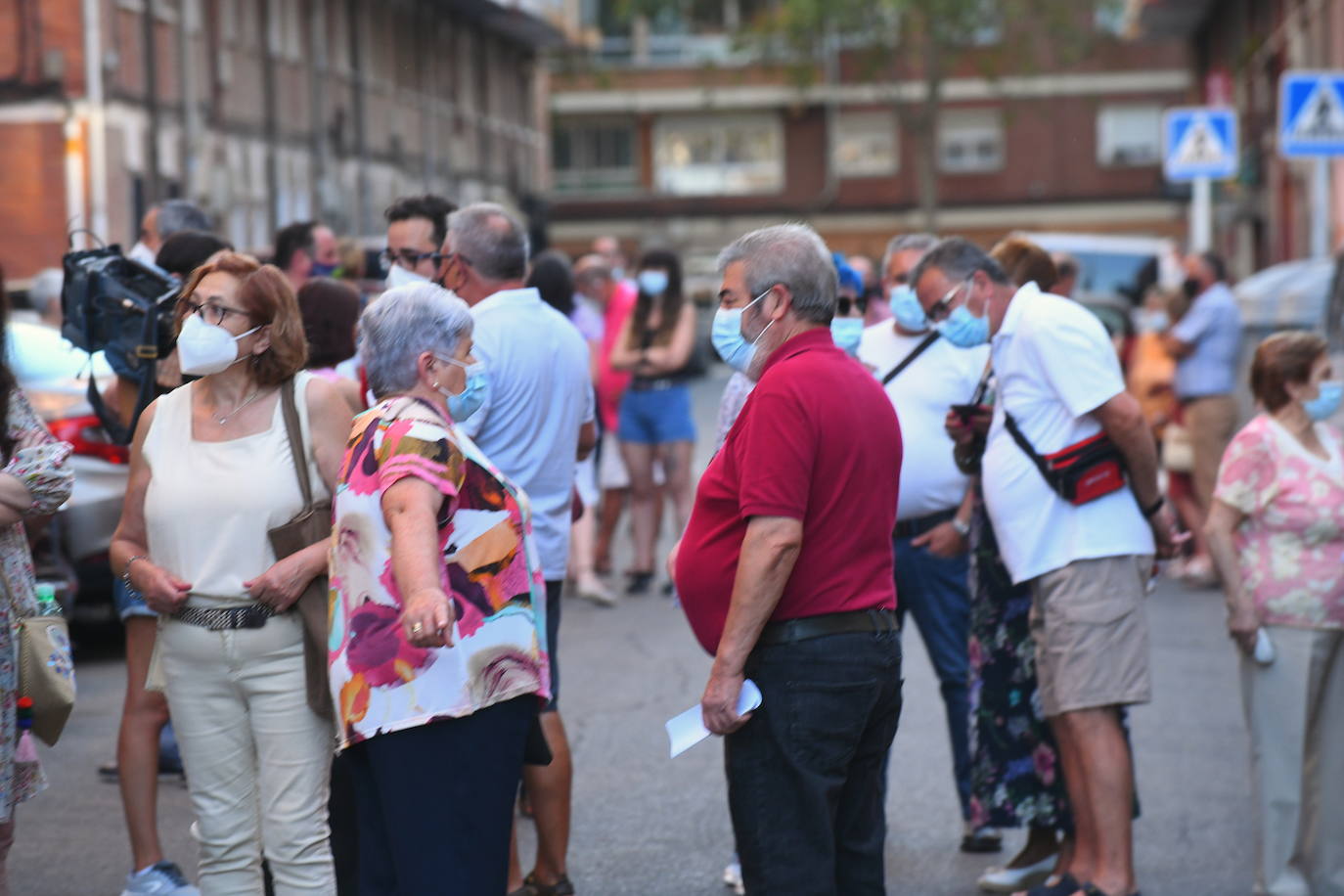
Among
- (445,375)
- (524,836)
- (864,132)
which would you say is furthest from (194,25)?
(864,132)

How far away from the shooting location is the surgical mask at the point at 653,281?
12203mm

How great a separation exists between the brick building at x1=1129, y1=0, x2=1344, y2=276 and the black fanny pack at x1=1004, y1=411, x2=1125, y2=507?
1582 centimetres

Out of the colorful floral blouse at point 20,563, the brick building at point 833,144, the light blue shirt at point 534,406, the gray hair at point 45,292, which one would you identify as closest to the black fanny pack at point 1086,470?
the light blue shirt at point 534,406

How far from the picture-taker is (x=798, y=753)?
4.44m

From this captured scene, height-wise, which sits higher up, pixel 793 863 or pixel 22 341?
pixel 22 341

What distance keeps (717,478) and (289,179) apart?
28.7 m

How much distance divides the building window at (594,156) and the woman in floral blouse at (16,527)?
2111 inches

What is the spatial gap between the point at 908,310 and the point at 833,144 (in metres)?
51.0

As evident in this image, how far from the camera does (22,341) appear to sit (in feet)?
35.5

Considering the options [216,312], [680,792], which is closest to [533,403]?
[216,312]

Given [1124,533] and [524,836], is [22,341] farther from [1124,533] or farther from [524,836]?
[1124,533]

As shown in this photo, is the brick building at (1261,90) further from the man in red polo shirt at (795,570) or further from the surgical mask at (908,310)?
the man in red polo shirt at (795,570)

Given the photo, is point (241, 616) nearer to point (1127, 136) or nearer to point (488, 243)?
point (488, 243)

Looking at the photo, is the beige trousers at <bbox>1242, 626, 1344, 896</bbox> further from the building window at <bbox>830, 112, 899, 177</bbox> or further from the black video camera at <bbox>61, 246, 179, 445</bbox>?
the building window at <bbox>830, 112, 899, 177</bbox>
